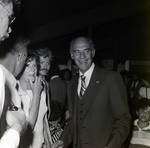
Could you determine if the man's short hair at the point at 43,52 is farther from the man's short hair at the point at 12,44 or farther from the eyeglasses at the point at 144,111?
the eyeglasses at the point at 144,111

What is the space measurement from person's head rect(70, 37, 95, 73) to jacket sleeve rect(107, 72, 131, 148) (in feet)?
0.71

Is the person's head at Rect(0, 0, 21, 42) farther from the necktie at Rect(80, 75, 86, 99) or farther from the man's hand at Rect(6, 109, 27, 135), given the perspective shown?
the necktie at Rect(80, 75, 86, 99)

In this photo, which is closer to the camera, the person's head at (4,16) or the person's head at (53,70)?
the person's head at (4,16)

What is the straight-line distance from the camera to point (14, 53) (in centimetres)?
107

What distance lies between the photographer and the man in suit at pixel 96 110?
4.12ft

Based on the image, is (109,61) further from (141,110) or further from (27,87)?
(27,87)

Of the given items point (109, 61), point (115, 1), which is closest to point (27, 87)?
point (115, 1)

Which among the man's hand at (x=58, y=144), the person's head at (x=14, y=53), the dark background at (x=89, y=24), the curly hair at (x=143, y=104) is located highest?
the dark background at (x=89, y=24)

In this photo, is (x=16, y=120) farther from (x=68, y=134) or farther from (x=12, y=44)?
(x=68, y=134)

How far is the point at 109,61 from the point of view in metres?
3.10

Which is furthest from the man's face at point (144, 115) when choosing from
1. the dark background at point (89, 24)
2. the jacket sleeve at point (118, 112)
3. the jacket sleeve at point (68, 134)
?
the dark background at point (89, 24)

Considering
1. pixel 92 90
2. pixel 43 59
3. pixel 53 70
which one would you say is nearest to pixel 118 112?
pixel 92 90

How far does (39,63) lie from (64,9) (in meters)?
0.82

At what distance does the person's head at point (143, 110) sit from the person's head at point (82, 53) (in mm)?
819
